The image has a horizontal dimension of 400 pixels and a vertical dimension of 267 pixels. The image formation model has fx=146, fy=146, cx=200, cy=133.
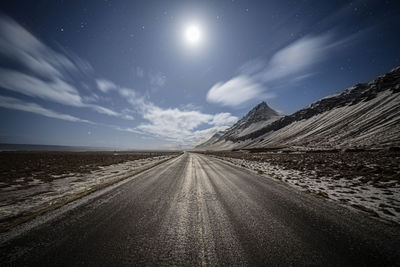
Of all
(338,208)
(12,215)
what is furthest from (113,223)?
(338,208)

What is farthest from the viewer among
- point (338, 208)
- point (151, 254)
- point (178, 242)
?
point (338, 208)

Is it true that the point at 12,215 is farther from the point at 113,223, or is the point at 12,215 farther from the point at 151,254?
the point at 151,254

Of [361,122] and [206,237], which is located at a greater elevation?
[361,122]

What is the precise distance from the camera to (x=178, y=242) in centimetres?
350

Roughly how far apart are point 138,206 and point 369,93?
141412 mm

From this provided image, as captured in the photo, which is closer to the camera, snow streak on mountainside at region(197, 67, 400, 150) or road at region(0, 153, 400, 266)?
road at region(0, 153, 400, 266)

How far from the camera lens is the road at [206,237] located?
296 cm

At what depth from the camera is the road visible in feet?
9.72

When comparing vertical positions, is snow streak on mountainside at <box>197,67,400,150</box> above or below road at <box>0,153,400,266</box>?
above

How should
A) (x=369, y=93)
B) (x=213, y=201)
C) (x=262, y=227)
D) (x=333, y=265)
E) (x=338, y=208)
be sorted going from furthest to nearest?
1. (x=369, y=93)
2. (x=213, y=201)
3. (x=338, y=208)
4. (x=262, y=227)
5. (x=333, y=265)

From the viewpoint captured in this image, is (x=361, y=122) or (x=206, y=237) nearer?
→ (x=206, y=237)

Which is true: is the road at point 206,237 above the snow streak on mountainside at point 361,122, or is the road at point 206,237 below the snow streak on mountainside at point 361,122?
below

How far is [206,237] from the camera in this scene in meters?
3.67

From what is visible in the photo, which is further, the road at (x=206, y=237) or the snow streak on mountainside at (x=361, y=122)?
the snow streak on mountainside at (x=361, y=122)
